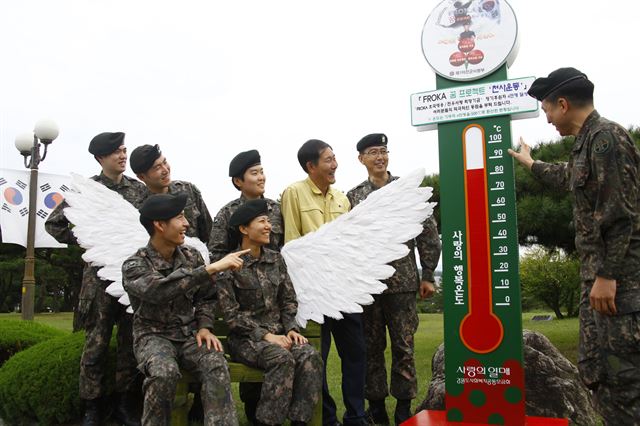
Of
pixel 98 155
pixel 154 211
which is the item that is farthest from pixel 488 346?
pixel 98 155

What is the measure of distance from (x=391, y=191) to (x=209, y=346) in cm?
149

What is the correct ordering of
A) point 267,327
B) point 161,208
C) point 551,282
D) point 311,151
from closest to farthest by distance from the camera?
point 161,208
point 267,327
point 311,151
point 551,282

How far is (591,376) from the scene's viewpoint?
104 inches

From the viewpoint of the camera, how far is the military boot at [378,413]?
13.4ft

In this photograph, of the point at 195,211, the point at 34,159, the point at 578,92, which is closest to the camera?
the point at 578,92

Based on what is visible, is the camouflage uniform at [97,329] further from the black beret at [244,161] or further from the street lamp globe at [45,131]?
the street lamp globe at [45,131]

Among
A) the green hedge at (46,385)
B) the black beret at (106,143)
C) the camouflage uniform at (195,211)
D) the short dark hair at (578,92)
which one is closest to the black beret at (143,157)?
the black beret at (106,143)

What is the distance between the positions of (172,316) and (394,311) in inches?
60.2

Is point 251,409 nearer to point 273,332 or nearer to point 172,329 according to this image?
point 273,332

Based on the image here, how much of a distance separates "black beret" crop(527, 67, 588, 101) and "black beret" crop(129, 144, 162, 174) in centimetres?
244

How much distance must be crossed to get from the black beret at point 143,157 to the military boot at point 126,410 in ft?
5.06

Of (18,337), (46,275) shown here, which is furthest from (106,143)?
(46,275)

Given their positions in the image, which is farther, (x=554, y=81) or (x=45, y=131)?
(x=45, y=131)

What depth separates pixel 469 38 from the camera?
3.63 metres
